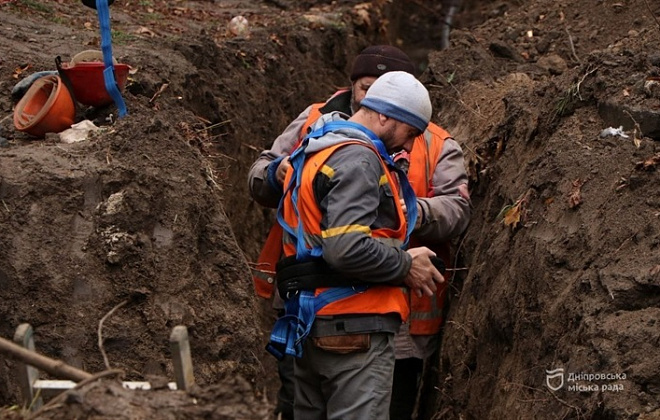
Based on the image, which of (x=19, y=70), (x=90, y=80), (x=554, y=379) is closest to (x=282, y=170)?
(x=90, y=80)

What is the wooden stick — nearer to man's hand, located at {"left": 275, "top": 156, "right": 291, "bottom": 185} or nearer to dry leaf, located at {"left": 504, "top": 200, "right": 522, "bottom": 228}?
man's hand, located at {"left": 275, "top": 156, "right": 291, "bottom": 185}

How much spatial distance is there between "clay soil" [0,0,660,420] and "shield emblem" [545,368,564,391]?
0.05 ft

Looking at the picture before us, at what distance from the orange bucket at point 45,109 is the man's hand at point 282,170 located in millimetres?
1403

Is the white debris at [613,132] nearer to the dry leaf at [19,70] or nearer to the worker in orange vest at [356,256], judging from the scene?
the worker in orange vest at [356,256]

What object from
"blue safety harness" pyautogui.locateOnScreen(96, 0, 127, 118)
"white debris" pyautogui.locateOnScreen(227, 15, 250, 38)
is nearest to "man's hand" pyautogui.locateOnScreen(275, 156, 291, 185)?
"blue safety harness" pyautogui.locateOnScreen(96, 0, 127, 118)

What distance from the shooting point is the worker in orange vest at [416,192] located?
6.08 m

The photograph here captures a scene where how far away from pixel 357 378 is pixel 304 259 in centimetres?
65

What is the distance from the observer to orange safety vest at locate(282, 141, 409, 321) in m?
5.14

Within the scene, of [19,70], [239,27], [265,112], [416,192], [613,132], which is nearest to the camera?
[613,132]

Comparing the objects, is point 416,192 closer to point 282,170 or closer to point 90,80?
point 282,170

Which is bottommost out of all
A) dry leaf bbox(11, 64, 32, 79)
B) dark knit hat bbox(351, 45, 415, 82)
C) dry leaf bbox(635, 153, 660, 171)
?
dry leaf bbox(11, 64, 32, 79)

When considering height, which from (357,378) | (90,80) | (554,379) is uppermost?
(90,80)

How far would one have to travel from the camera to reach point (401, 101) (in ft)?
16.9

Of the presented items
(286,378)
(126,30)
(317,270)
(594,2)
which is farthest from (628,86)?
(126,30)
